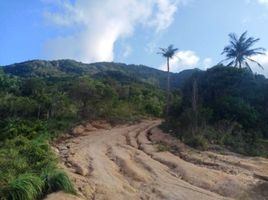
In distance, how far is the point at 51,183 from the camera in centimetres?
1073

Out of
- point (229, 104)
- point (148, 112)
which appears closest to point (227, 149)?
point (229, 104)

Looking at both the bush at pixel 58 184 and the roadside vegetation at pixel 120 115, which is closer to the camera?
the bush at pixel 58 184

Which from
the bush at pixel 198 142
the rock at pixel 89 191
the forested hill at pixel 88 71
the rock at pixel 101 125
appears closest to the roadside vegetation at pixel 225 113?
the bush at pixel 198 142

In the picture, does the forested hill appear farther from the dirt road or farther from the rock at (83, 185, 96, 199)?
the rock at (83, 185, 96, 199)

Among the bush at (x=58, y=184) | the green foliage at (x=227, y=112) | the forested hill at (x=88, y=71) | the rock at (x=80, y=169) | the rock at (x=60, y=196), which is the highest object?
the forested hill at (x=88, y=71)

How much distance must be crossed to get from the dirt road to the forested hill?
6393 centimetres

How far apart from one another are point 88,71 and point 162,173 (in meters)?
98.1

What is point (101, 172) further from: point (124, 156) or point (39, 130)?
point (39, 130)

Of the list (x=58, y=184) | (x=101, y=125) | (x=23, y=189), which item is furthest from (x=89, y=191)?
(x=101, y=125)

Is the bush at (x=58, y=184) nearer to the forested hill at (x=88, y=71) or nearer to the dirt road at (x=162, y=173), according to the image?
the dirt road at (x=162, y=173)

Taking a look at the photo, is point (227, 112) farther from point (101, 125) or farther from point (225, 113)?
point (101, 125)

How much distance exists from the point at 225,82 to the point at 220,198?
21402 mm

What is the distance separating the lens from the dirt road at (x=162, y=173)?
38.9ft

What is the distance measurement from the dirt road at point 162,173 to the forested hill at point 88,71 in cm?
6393
